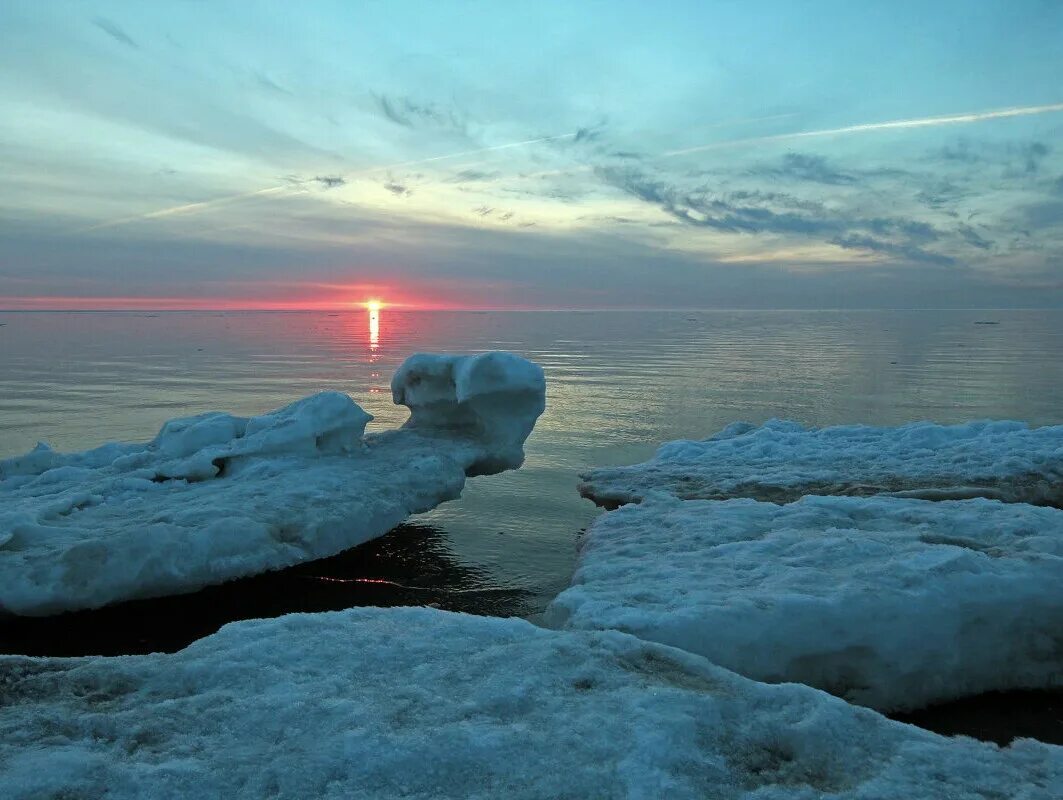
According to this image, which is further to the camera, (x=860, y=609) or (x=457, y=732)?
(x=860, y=609)

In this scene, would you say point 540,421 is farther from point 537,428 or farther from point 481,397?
point 481,397

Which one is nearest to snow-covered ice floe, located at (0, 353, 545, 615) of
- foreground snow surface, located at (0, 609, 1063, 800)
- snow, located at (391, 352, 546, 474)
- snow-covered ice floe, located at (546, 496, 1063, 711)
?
snow, located at (391, 352, 546, 474)

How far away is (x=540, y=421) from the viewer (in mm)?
21594

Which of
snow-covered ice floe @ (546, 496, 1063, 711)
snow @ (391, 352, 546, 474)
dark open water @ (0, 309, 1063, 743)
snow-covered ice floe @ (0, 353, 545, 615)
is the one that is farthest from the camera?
snow @ (391, 352, 546, 474)

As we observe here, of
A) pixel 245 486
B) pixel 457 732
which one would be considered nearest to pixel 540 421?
pixel 245 486

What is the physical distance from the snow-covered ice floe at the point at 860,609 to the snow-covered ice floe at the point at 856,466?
3501mm

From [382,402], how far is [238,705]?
21366 millimetres

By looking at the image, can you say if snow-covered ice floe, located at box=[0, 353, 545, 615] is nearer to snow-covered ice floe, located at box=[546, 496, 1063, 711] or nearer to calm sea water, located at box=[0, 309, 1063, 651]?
calm sea water, located at box=[0, 309, 1063, 651]

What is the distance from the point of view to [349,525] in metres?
9.77

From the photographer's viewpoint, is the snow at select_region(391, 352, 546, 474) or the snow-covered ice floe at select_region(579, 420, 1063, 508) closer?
the snow-covered ice floe at select_region(579, 420, 1063, 508)

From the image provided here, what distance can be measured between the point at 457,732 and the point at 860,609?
3.97m

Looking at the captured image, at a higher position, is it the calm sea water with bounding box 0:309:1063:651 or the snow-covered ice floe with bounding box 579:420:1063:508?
the snow-covered ice floe with bounding box 579:420:1063:508

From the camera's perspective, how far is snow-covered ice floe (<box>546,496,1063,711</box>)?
5.88 meters

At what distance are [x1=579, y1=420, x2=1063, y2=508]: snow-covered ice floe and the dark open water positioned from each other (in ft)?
5.19
